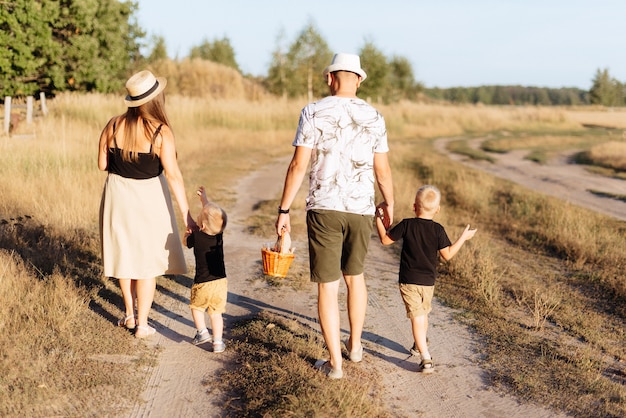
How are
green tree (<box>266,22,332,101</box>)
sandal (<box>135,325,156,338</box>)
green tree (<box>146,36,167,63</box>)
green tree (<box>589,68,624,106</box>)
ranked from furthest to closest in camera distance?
green tree (<box>589,68,624,106</box>), green tree (<box>266,22,332,101</box>), green tree (<box>146,36,167,63</box>), sandal (<box>135,325,156,338</box>)

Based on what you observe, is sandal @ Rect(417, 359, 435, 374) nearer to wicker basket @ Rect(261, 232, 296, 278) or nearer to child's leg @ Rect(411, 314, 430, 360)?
child's leg @ Rect(411, 314, 430, 360)

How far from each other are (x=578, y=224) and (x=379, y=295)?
4.27m

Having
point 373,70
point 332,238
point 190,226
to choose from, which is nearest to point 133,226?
point 190,226

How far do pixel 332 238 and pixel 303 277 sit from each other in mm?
2823

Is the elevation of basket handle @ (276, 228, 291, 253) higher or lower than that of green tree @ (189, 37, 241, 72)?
lower

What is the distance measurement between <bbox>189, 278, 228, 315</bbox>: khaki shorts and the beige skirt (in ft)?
1.36

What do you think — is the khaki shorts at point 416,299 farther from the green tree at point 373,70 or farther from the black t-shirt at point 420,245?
the green tree at point 373,70

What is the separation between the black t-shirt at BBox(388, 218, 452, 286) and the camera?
4578 mm

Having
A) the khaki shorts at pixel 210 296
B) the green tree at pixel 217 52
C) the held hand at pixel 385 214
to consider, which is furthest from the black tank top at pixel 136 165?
the green tree at pixel 217 52

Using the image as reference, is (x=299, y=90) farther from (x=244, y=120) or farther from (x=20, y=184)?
(x=20, y=184)

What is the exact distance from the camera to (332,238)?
4203mm

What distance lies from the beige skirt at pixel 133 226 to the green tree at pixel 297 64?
1504 inches

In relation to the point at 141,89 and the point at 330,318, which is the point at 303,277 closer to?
the point at 330,318

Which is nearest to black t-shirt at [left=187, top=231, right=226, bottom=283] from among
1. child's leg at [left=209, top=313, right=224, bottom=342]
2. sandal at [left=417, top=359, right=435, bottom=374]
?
child's leg at [left=209, top=313, right=224, bottom=342]
